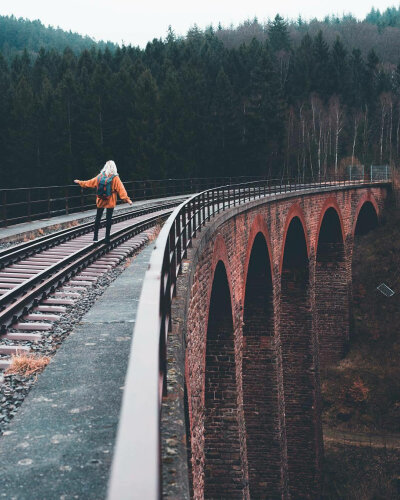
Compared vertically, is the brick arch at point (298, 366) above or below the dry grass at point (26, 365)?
below

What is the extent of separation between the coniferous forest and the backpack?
36.0 meters

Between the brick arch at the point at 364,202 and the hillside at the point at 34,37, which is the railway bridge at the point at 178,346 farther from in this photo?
the hillside at the point at 34,37

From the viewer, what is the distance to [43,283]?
788cm

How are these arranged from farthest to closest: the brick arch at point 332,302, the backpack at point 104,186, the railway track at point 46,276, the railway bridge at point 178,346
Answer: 1. the brick arch at point 332,302
2. the backpack at point 104,186
3. the railway track at point 46,276
4. the railway bridge at point 178,346

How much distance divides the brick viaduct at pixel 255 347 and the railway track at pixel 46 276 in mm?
1525

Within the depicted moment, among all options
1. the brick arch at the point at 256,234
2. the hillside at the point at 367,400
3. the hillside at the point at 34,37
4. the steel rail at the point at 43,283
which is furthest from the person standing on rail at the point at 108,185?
the hillside at the point at 34,37

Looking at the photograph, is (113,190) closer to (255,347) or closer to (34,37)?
(255,347)

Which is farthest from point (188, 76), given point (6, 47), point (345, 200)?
point (6, 47)

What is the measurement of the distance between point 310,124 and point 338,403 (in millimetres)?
45351

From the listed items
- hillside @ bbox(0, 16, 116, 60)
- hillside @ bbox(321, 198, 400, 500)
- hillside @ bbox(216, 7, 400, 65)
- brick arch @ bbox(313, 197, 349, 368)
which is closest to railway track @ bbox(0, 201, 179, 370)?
hillside @ bbox(321, 198, 400, 500)

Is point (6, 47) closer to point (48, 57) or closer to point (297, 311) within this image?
point (48, 57)

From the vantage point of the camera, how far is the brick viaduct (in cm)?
655

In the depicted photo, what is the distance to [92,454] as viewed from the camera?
10.3ft

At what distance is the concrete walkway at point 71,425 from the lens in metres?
2.88
